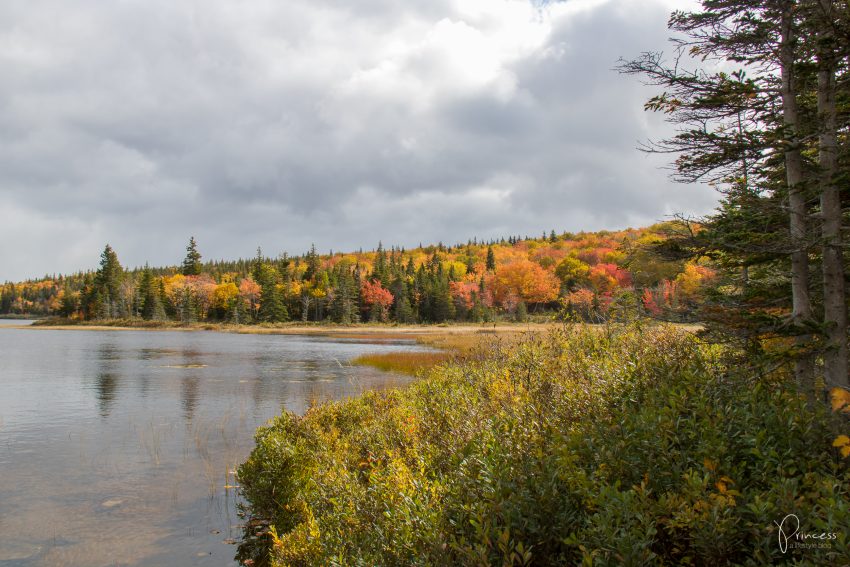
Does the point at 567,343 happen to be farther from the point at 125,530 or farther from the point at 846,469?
the point at 125,530

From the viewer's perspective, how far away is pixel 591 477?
15.0 ft

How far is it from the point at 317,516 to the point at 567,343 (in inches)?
242

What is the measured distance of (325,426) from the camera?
1153 centimetres

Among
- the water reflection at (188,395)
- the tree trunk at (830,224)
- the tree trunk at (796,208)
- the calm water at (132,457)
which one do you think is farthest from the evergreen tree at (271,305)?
the tree trunk at (830,224)

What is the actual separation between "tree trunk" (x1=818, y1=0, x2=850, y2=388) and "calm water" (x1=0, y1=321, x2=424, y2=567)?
9363mm

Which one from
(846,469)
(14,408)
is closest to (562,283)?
(14,408)

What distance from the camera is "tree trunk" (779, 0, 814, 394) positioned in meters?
6.43

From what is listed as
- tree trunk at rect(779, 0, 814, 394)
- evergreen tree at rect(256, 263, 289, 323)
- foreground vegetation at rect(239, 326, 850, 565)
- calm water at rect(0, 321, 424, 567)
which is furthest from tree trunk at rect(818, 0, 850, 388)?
evergreen tree at rect(256, 263, 289, 323)

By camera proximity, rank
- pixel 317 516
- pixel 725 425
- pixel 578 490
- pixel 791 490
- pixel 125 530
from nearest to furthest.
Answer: pixel 791 490 < pixel 578 490 < pixel 725 425 < pixel 317 516 < pixel 125 530

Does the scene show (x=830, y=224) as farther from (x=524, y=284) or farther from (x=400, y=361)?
(x=524, y=284)

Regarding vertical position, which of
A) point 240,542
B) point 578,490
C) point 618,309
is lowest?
point 240,542

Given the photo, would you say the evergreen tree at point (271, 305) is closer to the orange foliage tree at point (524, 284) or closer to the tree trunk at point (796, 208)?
the orange foliage tree at point (524, 284)

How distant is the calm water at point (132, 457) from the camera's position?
8.76m

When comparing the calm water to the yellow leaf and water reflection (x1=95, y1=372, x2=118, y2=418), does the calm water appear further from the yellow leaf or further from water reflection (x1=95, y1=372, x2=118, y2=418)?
the yellow leaf
